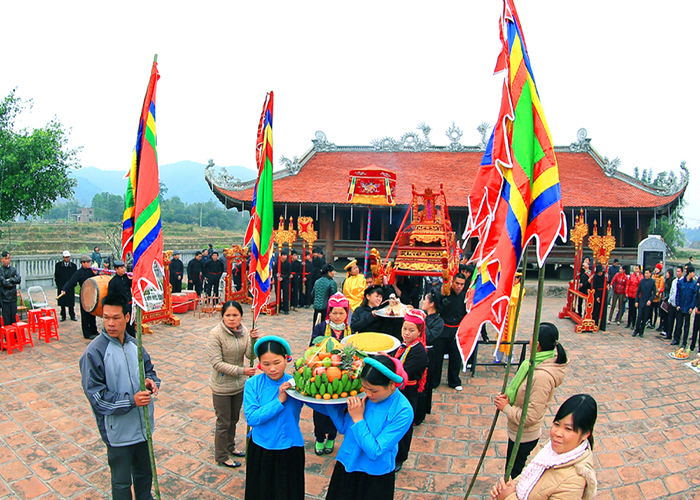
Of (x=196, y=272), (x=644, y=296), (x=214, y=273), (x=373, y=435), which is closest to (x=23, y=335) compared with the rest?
(x=214, y=273)

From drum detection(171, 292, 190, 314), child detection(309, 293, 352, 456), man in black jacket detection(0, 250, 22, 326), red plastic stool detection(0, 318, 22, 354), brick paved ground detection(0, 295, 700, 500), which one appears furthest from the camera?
drum detection(171, 292, 190, 314)

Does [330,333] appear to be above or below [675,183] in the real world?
below

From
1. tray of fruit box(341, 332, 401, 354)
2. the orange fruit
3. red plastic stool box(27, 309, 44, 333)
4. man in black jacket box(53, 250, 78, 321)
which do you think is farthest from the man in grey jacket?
man in black jacket box(53, 250, 78, 321)

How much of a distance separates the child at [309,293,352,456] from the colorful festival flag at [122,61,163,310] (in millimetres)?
1966

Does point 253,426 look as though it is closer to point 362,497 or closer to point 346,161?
point 362,497

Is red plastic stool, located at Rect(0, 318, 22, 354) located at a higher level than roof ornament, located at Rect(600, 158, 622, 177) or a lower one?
lower

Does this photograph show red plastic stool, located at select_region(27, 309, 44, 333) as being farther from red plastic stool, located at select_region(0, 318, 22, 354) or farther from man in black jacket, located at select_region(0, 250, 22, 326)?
red plastic stool, located at select_region(0, 318, 22, 354)

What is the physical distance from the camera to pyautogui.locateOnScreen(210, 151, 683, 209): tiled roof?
695 inches

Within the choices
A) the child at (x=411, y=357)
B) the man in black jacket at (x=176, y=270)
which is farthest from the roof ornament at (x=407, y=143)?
the child at (x=411, y=357)

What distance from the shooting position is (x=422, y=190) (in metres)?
19.0

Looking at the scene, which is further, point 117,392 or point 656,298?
point 656,298

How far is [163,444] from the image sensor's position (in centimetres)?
471

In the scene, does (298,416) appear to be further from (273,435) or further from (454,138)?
(454,138)

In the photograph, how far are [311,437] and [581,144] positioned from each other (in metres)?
21.9
